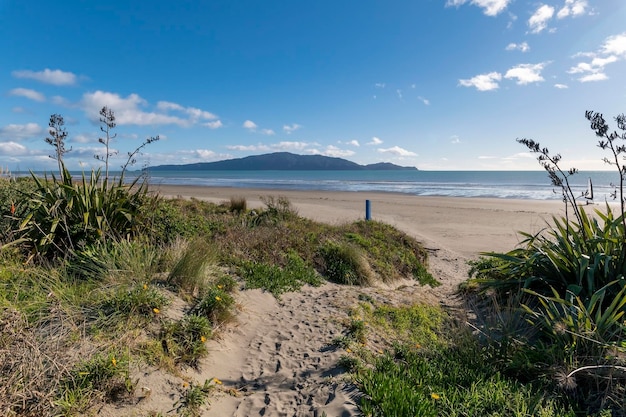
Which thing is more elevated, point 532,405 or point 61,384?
point 61,384

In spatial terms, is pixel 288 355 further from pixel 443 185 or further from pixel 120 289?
pixel 443 185

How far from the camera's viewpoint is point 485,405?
2.79 meters

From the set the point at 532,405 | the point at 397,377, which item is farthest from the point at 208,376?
the point at 532,405

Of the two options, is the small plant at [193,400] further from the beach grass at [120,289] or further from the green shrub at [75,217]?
the green shrub at [75,217]

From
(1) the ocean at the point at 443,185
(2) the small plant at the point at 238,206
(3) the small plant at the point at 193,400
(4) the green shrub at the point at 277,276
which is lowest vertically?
(3) the small plant at the point at 193,400

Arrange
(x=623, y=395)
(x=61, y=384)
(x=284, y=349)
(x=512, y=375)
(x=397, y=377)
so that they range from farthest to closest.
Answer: (x=284, y=349) → (x=512, y=375) → (x=397, y=377) → (x=623, y=395) → (x=61, y=384)

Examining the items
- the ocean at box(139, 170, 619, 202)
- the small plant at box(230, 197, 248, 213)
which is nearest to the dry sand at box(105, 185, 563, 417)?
the ocean at box(139, 170, 619, 202)

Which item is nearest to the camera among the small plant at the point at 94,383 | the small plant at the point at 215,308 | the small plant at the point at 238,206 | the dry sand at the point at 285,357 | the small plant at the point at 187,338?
the small plant at the point at 94,383

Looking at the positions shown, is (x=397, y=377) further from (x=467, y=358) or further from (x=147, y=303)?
(x=147, y=303)

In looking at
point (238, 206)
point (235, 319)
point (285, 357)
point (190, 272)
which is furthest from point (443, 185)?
point (285, 357)

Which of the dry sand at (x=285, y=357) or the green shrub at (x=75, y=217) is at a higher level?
the green shrub at (x=75, y=217)

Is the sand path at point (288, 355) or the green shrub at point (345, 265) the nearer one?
the sand path at point (288, 355)

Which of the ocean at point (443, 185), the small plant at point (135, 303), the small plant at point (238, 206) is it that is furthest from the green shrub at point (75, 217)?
the small plant at point (238, 206)

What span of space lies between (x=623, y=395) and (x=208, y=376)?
357cm
